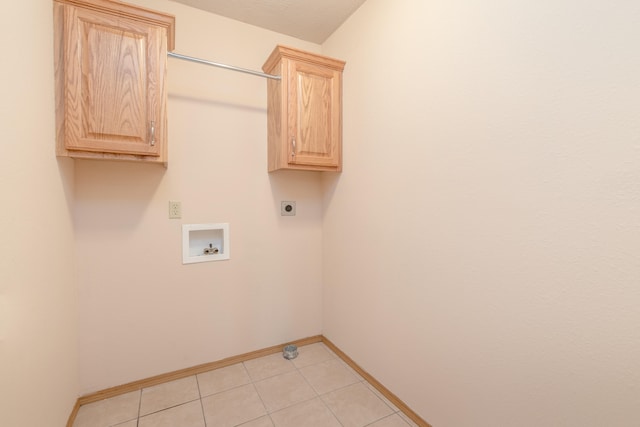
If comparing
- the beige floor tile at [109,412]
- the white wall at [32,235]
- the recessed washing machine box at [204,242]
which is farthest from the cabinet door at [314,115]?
the beige floor tile at [109,412]

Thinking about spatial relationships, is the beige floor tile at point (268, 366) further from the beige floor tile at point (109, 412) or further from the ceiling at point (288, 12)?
the ceiling at point (288, 12)

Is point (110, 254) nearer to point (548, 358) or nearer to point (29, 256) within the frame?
point (29, 256)

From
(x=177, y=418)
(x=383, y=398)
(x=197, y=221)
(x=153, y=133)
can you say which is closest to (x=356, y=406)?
(x=383, y=398)

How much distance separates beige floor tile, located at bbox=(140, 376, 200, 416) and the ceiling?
252 cm

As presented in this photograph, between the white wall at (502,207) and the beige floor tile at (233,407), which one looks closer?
the white wall at (502,207)

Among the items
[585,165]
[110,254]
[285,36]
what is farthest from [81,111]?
[585,165]

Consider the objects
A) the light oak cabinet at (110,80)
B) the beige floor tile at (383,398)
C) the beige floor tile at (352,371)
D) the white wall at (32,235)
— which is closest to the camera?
the white wall at (32,235)

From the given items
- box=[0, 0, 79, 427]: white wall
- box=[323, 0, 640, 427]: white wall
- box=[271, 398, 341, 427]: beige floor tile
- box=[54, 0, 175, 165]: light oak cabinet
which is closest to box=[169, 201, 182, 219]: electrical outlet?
box=[54, 0, 175, 165]: light oak cabinet

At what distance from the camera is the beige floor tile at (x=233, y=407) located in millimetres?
1579

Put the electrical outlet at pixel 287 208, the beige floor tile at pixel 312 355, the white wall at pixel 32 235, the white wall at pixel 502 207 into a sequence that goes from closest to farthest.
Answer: the white wall at pixel 502 207 < the white wall at pixel 32 235 < the beige floor tile at pixel 312 355 < the electrical outlet at pixel 287 208

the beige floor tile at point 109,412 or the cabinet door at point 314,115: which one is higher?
the cabinet door at point 314,115

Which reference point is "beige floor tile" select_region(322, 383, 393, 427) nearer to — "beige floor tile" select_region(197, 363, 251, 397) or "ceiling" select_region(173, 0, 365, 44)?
"beige floor tile" select_region(197, 363, 251, 397)

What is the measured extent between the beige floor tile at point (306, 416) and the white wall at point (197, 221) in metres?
0.66

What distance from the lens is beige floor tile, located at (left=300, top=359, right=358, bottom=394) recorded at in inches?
73.9
